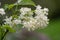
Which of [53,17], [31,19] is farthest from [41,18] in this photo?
[53,17]

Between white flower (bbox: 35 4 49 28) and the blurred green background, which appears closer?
white flower (bbox: 35 4 49 28)


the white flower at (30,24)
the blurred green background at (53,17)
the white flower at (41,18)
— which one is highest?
the blurred green background at (53,17)

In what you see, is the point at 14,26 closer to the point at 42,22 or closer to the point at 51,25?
the point at 42,22

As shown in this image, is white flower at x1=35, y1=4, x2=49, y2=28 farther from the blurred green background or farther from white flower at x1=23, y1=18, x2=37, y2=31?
the blurred green background

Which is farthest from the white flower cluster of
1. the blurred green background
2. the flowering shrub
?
the blurred green background

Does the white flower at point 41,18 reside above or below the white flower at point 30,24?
above

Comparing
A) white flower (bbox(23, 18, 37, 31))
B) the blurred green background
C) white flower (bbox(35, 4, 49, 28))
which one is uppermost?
the blurred green background

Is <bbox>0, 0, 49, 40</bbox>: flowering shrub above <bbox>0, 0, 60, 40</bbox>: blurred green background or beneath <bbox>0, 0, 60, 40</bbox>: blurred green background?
beneath

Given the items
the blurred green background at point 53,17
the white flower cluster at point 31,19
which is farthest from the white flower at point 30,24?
the blurred green background at point 53,17

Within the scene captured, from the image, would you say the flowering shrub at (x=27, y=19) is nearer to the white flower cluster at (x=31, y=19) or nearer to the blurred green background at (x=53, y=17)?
the white flower cluster at (x=31, y=19)

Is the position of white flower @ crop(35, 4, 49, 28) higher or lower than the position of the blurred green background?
lower
